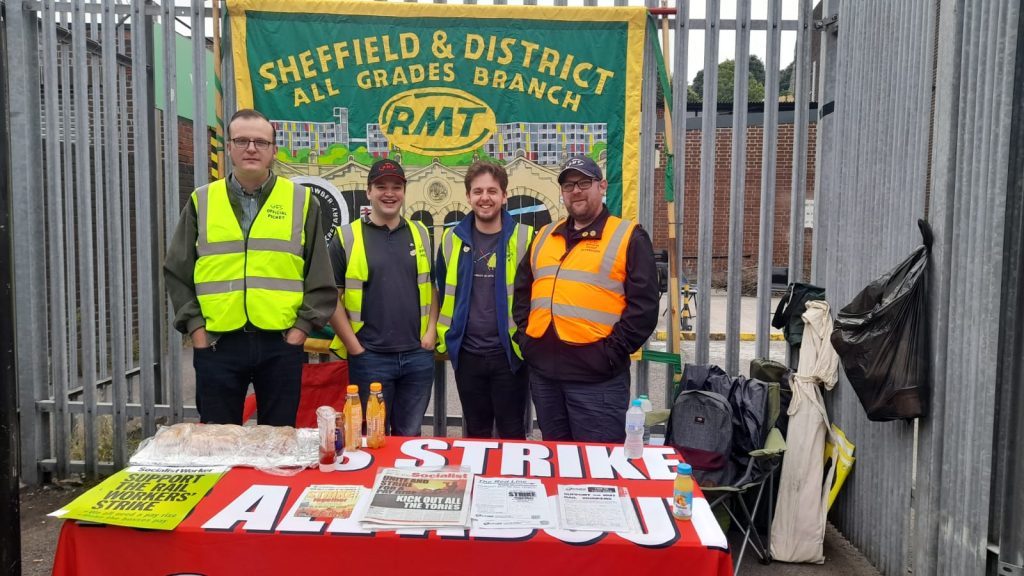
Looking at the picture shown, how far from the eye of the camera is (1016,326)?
274 cm

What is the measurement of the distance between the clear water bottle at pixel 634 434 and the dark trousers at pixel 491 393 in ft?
3.38

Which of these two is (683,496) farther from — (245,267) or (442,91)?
(442,91)

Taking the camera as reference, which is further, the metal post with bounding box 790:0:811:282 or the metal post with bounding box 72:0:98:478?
the metal post with bounding box 72:0:98:478

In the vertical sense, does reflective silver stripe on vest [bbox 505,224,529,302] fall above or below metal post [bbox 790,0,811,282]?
below

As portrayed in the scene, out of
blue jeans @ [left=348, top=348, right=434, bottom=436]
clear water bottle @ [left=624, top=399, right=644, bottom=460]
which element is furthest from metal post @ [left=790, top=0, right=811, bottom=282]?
blue jeans @ [left=348, top=348, right=434, bottom=436]

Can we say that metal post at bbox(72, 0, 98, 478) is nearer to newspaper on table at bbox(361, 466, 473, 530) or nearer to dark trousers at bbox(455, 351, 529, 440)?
dark trousers at bbox(455, 351, 529, 440)

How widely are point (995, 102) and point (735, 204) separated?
1740 millimetres

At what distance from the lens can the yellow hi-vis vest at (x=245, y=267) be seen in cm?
343

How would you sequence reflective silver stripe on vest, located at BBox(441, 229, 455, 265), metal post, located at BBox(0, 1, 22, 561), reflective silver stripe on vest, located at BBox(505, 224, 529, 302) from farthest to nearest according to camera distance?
reflective silver stripe on vest, located at BBox(441, 229, 455, 265) < reflective silver stripe on vest, located at BBox(505, 224, 529, 302) < metal post, located at BBox(0, 1, 22, 561)

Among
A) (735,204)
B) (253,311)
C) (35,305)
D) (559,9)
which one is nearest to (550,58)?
(559,9)

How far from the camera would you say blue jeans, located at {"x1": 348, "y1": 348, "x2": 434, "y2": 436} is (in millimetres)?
3893

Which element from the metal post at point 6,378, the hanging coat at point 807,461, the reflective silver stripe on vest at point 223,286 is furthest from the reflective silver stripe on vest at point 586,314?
the metal post at point 6,378

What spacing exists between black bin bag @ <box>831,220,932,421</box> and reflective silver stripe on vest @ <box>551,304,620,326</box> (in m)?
1.11

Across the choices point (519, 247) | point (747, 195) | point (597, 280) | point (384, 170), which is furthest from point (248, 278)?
point (747, 195)
